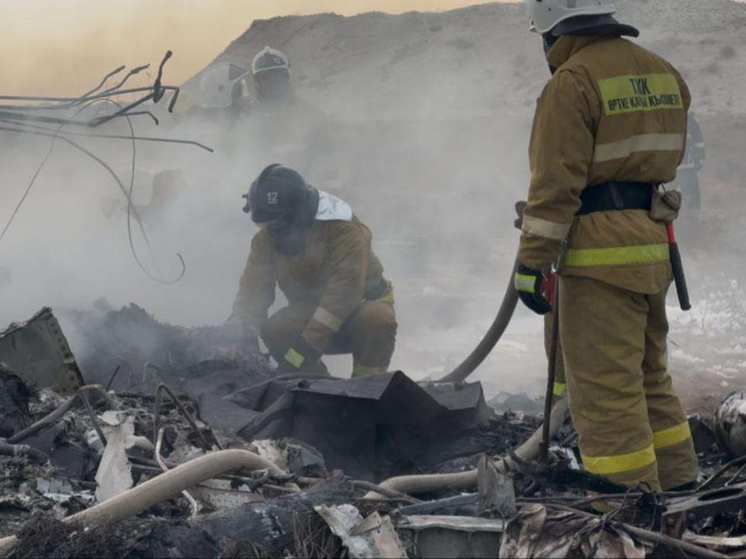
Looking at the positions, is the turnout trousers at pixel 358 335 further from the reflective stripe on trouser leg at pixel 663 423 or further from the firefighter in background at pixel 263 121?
the firefighter in background at pixel 263 121

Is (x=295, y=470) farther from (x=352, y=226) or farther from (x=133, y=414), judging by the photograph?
(x=352, y=226)

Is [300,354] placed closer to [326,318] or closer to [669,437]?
[326,318]

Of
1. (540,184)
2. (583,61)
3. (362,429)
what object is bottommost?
(362,429)

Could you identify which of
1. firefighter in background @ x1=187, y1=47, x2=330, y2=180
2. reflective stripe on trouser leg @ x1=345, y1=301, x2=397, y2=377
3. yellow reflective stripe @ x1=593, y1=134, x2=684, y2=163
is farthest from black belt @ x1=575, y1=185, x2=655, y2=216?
firefighter in background @ x1=187, y1=47, x2=330, y2=180

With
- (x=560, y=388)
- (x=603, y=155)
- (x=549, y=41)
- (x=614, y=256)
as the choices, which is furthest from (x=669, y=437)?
(x=549, y=41)

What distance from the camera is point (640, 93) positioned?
3924 millimetres

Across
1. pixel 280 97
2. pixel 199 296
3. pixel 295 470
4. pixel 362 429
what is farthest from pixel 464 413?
pixel 280 97

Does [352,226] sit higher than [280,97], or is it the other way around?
[280,97]

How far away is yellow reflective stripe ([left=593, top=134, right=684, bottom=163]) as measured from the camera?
12.8 ft

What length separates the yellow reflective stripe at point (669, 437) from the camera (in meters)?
4.17

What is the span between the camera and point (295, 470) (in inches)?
167

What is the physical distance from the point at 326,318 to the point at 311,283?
456 millimetres

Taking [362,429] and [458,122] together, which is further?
[458,122]

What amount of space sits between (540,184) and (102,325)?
403cm
